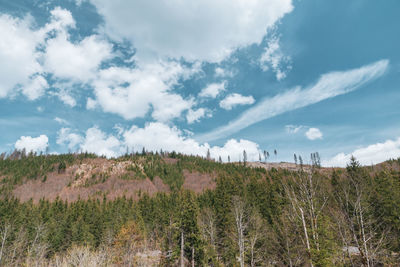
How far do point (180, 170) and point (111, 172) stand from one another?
167ft

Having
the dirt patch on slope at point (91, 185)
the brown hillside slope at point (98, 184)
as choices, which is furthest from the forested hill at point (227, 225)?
the brown hillside slope at point (98, 184)

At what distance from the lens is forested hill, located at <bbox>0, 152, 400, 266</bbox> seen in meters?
16.6

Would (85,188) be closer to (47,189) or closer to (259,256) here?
(47,189)

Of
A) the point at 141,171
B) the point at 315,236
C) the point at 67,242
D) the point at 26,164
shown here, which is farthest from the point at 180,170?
the point at 315,236

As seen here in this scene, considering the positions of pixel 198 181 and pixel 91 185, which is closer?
pixel 91 185

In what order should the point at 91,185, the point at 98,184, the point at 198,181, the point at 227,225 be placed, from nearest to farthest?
the point at 227,225 < the point at 91,185 < the point at 98,184 < the point at 198,181

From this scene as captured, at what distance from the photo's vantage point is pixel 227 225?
4081 centimetres

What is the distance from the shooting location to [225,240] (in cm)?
3834

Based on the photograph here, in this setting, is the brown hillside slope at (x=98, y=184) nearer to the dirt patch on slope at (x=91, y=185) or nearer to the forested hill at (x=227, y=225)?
the dirt patch on slope at (x=91, y=185)

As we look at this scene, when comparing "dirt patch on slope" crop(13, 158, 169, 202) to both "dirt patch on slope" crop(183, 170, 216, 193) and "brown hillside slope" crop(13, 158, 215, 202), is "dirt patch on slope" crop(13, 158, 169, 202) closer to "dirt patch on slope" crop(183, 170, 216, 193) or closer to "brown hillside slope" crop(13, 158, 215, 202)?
"brown hillside slope" crop(13, 158, 215, 202)

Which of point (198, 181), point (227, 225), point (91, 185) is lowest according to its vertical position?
point (227, 225)

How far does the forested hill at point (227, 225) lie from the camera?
1658cm

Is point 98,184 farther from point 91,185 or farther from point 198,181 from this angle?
point 198,181

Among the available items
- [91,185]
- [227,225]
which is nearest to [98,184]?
[91,185]
